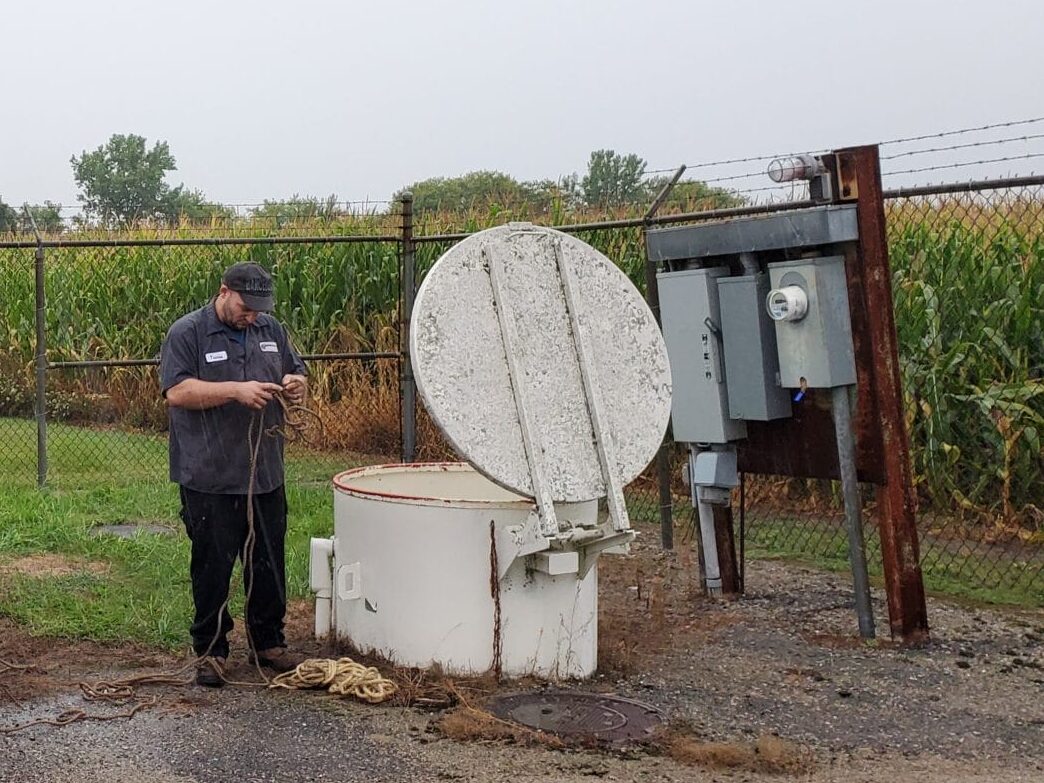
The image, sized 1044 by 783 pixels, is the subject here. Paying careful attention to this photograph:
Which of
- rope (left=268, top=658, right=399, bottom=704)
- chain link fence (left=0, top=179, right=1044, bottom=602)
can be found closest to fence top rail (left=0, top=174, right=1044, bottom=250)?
chain link fence (left=0, top=179, right=1044, bottom=602)

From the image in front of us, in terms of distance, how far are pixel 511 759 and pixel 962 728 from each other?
5.98 feet

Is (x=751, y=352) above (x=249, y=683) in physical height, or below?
above

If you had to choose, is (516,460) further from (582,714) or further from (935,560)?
(935,560)

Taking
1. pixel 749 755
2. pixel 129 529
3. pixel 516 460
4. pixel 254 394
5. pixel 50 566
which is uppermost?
pixel 254 394

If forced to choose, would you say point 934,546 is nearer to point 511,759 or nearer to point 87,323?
point 511,759

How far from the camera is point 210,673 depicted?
222 inches

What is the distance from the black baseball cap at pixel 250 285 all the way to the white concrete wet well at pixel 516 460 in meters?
0.75

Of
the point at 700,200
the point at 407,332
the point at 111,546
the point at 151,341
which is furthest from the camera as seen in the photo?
the point at 151,341

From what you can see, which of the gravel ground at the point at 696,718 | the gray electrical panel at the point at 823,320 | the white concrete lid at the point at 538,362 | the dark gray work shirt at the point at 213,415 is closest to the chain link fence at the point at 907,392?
the gravel ground at the point at 696,718

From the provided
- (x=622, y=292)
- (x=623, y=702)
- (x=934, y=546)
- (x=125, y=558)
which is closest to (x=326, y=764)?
(x=623, y=702)

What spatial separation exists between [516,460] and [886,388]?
6.45 ft

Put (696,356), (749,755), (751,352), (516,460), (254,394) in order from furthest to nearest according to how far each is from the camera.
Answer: (696,356)
(751,352)
(254,394)
(516,460)
(749,755)

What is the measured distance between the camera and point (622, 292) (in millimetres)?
5922

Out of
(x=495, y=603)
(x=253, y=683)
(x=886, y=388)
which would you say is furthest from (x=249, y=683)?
(x=886, y=388)
